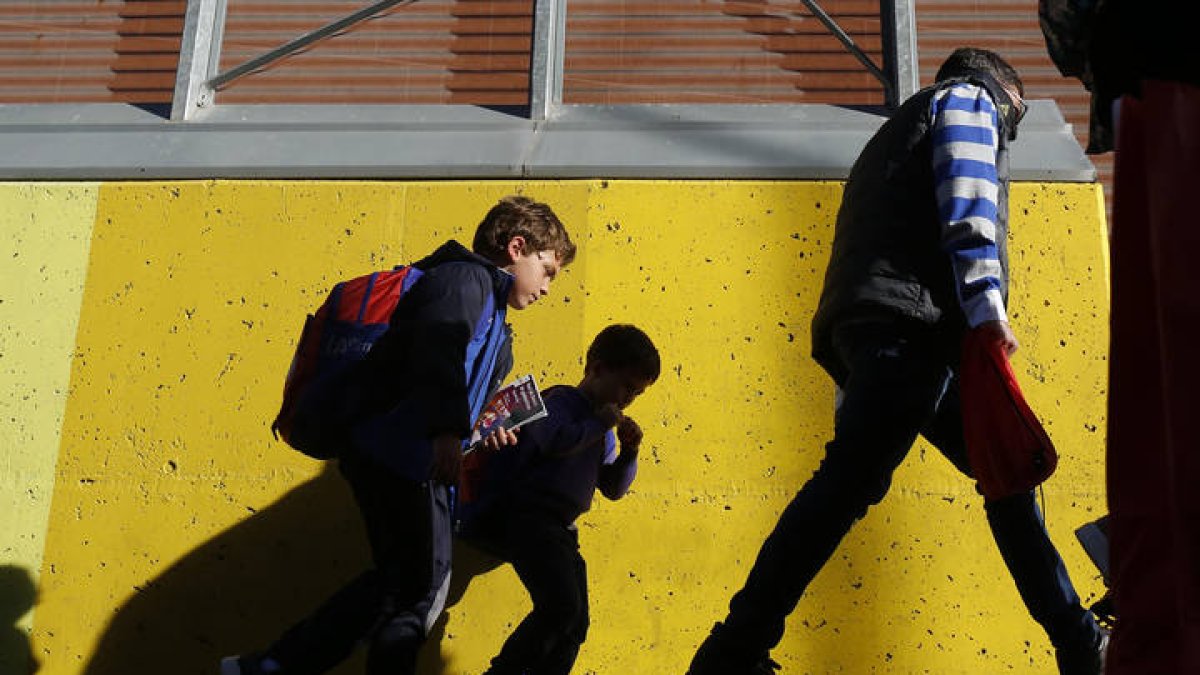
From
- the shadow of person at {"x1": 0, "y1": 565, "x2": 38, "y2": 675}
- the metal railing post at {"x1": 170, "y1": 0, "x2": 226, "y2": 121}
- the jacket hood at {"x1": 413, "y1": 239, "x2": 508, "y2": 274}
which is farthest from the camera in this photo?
the metal railing post at {"x1": 170, "y1": 0, "x2": 226, "y2": 121}

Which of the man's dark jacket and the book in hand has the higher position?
the man's dark jacket

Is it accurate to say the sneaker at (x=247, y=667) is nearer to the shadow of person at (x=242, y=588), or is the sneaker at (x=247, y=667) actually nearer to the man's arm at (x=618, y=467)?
the shadow of person at (x=242, y=588)

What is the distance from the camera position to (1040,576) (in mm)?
3346

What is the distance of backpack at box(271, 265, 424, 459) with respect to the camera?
3.43 meters

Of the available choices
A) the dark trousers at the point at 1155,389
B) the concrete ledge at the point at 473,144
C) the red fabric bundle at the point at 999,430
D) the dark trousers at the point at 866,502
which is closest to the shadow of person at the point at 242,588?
the concrete ledge at the point at 473,144

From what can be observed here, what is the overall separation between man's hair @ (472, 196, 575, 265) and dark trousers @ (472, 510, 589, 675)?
28.1 inches

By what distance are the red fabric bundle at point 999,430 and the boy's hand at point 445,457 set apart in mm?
1195

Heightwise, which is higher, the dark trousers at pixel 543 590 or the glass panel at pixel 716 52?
the glass panel at pixel 716 52

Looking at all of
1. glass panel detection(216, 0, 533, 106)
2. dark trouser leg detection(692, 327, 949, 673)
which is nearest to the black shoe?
dark trouser leg detection(692, 327, 949, 673)

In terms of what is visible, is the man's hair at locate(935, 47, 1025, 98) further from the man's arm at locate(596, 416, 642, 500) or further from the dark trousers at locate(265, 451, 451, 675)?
the dark trousers at locate(265, 451, 451, 675)

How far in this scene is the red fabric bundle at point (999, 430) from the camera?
3104mm

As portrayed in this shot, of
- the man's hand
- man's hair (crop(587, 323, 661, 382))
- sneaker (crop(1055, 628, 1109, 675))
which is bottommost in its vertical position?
sneaker (crop(1055, 628, 1109, 675))

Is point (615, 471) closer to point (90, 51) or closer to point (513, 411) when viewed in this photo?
point (513, 411)

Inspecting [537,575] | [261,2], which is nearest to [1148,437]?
[537,575]
